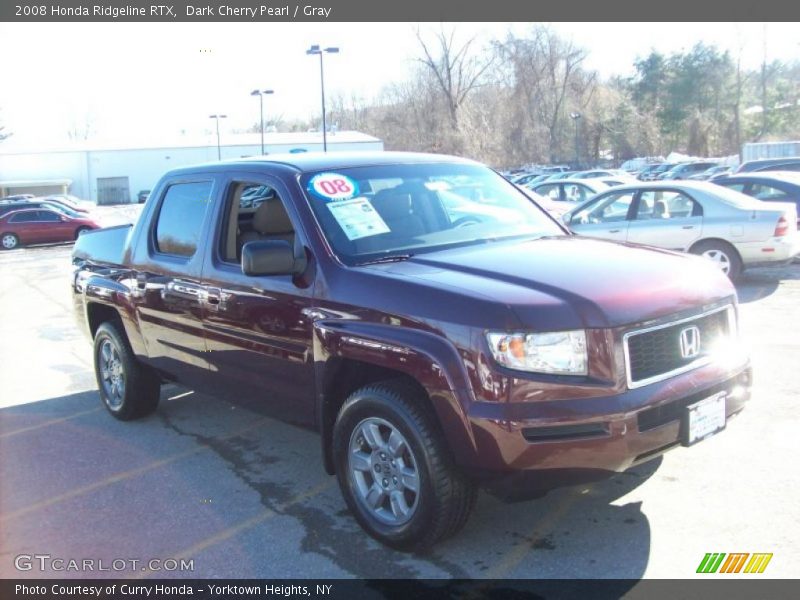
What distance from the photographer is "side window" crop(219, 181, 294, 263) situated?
4879mm

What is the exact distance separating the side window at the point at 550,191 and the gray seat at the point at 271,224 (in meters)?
14.9

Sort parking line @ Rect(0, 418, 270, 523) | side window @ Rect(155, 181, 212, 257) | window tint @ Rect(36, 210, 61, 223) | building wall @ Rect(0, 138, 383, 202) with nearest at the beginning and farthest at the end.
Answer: parking line @ Rect(0, 418, 270, 523), side window @ Rect(155, 181, 212, 257), window tint @ Rect(36, 210, 61, 223), building wall @ Rect(0, 138, 383, 202)

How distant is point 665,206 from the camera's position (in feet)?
37.9

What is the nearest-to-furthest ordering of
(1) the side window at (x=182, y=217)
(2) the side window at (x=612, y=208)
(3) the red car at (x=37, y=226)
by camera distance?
(1) the side window at (x=182, y=217), (2) the side window at (x=612, y=208), (3) the red car at (x=37, y=226)

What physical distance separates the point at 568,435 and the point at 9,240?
29.2 meters

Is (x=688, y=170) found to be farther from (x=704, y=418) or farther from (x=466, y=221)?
(x=704, y=418)

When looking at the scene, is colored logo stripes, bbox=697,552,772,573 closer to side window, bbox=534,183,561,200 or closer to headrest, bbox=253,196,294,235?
headrest, bbox=253,196,294,235

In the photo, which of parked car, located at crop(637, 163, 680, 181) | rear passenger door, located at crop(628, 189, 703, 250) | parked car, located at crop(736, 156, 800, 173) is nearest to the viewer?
rear passenger door, located at crop(628, 189, 703, 250)

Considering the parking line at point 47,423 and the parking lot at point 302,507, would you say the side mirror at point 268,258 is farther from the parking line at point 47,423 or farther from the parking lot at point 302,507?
the parking line at point 47,423

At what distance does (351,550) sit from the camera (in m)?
3.93

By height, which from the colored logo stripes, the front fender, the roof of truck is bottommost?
the colored logo stripes

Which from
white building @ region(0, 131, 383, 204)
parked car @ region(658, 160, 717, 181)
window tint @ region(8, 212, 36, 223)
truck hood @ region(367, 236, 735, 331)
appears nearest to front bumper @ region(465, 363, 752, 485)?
truck hood @ region(367, 236, 735, 331)

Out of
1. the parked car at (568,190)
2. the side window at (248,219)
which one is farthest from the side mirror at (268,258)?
the parked car at (568,190)

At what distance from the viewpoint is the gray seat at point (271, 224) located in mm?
4824
